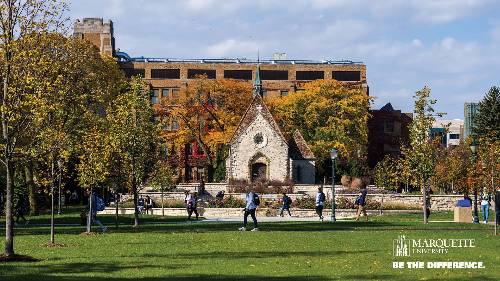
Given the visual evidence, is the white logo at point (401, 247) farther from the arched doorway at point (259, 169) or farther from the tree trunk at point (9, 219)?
the arched doorway at point (259, 169)

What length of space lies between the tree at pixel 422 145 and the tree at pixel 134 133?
1156 centimetres

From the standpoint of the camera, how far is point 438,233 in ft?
104

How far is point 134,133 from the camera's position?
1521 inches

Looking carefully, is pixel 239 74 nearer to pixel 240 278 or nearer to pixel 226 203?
pixel 226 203

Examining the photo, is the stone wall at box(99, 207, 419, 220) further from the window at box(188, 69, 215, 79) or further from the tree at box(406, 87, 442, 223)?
the window at box(188, 69, 215, 79)

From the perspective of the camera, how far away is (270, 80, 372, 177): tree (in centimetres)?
9156

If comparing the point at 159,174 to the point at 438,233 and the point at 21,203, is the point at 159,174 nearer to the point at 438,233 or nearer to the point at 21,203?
the point at 21,203

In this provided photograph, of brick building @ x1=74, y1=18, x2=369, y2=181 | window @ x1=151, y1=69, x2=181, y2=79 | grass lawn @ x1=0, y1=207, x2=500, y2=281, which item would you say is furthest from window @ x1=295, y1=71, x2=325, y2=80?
grass lawn @ x1=0, y1=207, x2=500, y2=281

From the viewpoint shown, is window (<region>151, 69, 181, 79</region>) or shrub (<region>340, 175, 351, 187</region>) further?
window (<region>151, 69, 181, 79</region>)

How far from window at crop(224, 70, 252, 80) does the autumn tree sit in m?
30.7

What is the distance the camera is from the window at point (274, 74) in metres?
125

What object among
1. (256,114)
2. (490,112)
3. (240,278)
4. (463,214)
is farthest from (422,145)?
(490,112)

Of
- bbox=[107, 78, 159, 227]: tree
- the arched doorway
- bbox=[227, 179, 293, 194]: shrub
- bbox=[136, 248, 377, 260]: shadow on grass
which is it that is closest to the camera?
bbox=[136, 248, 377, 260]: shadow on grass

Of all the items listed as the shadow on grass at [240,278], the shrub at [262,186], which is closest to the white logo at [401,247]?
the shadow on grass at [240,278]
